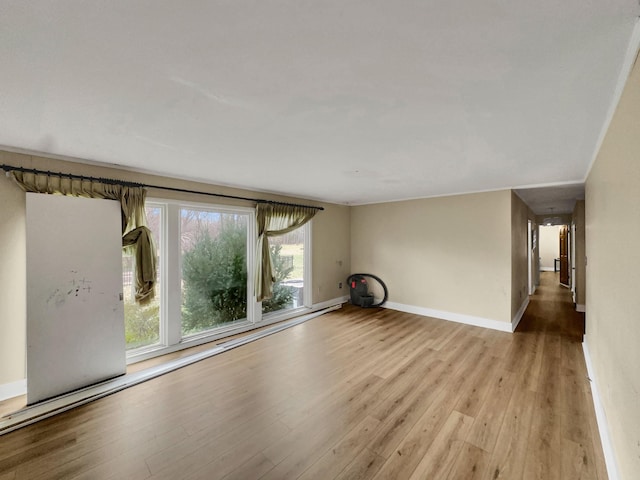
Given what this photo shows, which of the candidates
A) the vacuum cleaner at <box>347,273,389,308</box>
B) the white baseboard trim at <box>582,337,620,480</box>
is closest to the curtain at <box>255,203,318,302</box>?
the vacuum cleaner at <box>347,273,389,308</box>

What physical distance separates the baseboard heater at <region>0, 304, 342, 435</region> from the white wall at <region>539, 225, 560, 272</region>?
13.2 m

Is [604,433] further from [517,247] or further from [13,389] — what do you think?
[13,389]

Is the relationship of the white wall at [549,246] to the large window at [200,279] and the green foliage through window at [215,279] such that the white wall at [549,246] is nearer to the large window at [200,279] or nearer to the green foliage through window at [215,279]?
the large window at [200,279]

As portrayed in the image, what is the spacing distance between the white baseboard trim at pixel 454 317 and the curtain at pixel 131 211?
4.32 meters

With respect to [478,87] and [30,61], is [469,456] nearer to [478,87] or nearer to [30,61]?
[478,87]

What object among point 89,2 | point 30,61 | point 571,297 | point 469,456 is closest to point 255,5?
point 89,2

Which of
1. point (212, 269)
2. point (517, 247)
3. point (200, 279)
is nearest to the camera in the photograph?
point (200, 279)

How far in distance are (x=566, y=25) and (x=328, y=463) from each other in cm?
253

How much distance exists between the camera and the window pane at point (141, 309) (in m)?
3.04

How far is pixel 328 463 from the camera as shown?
1.69 m

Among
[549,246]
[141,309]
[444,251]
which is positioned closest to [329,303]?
[444,251]

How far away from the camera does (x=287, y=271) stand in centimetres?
489

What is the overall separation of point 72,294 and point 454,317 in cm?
528

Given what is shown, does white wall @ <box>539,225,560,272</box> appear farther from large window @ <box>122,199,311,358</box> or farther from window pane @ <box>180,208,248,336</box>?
window pane @ <box>180,208,248,336</box>
